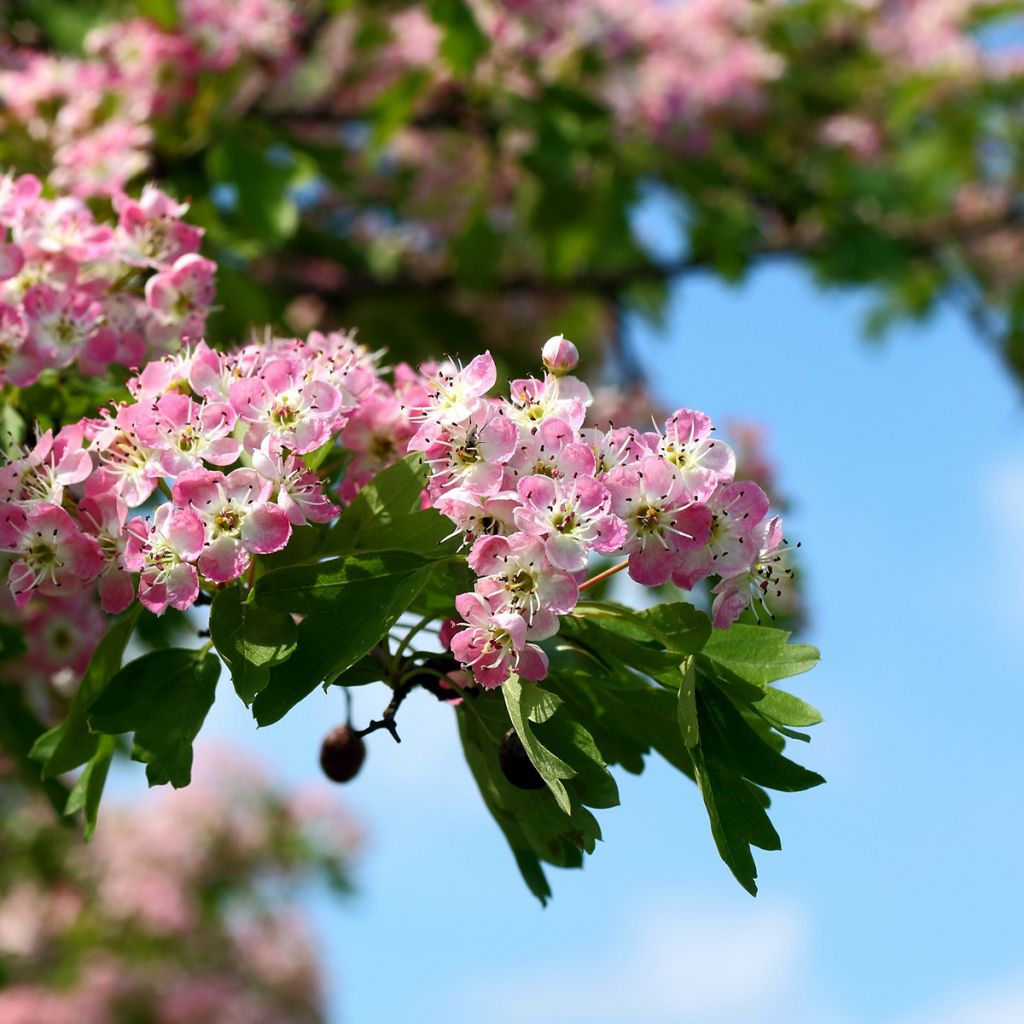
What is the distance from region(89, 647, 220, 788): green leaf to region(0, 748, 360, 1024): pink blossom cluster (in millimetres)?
4962

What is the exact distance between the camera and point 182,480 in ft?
5.28

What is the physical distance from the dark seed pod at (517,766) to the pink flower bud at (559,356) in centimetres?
43

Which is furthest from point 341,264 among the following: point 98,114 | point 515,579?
point 515,579

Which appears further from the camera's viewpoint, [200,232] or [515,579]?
[200,232]

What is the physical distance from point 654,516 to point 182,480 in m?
0.54

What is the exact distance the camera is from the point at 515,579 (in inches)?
58.6

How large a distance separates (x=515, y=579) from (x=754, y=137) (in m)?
4.29

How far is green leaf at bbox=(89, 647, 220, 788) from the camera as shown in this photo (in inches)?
65.5

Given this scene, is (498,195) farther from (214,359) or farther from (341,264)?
(214,359)

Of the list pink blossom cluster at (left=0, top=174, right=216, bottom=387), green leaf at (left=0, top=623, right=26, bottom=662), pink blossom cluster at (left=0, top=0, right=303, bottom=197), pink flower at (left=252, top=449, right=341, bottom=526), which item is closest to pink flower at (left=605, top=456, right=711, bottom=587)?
pink flower at (left=252, top=449, right=341, bottom=526)

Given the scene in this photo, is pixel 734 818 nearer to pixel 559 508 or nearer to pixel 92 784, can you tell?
pixel 559 508

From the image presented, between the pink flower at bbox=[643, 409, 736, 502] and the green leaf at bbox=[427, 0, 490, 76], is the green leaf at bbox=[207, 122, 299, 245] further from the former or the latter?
the pink flower at bbox=[643, 409, 736, 502]

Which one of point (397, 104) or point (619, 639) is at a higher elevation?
point (397, 104)

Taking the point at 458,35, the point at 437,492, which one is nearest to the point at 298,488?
the point at 437,492
